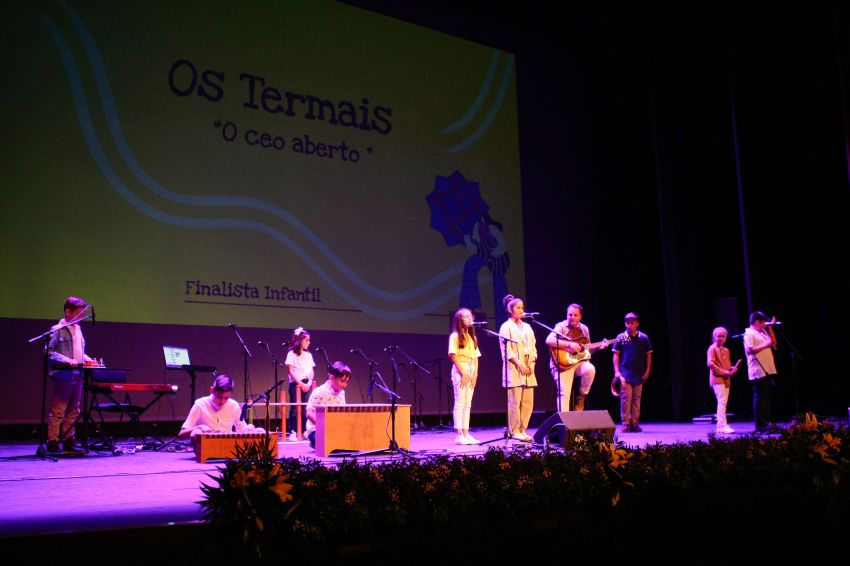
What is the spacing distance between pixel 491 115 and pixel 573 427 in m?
6.83

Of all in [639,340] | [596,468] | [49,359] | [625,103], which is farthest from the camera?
[625,103]

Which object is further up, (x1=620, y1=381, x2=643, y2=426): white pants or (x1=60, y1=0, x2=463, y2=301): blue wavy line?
(x1=60, y1=0, x2=463, y2=301): blue wavy line

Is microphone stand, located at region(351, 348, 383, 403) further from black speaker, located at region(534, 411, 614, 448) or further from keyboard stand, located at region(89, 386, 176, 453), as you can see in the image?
black speaker, located at region(534, 411, 614, 448)

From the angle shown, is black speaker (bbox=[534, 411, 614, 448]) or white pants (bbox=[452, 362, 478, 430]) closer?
black speaker (bbox=[534, 411, 614, 448])

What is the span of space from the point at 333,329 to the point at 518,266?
11.1 ft

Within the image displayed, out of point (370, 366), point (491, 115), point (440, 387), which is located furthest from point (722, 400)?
point (491, 115)

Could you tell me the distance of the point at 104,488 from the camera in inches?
184

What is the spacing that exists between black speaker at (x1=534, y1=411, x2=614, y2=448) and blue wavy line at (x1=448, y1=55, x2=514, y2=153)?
19.2ft

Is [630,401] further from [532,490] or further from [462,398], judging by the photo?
[532,490]

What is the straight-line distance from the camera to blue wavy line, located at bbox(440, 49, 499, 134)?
11.5m

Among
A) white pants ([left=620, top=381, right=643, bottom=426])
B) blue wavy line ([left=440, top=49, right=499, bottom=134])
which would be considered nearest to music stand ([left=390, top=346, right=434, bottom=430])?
white pants ([left=620, top=381, right=643, bottom=426])

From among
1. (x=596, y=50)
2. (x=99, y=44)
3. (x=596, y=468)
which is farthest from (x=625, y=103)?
(x=596, y=468)

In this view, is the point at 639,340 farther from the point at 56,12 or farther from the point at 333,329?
the point at 56,12

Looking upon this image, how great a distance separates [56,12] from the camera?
857cm
